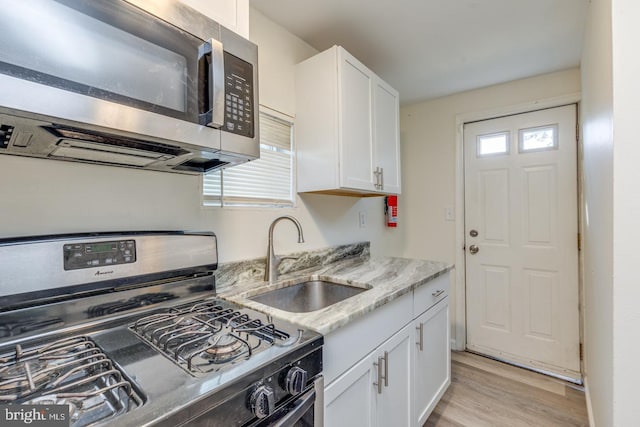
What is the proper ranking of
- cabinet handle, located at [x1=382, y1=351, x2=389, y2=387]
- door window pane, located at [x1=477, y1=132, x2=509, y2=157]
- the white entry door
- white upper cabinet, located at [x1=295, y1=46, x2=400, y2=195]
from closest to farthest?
cabinet handle, located at [x1=382, y1=351, x2=389, y2=387]
white upper cabinet, located at [x1=295, y1=46, x2=400, y2=195]
the white entry door
door window pane, located at [x1=477, y1=132, x2=509, y2=157]

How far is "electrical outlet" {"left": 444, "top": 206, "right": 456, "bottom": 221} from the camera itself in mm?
2793

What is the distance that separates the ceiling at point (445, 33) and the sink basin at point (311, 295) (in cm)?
145

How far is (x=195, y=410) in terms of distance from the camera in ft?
1.90

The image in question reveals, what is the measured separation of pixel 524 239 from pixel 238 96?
8.24ft

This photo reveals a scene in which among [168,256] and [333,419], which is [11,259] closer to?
[168,256]

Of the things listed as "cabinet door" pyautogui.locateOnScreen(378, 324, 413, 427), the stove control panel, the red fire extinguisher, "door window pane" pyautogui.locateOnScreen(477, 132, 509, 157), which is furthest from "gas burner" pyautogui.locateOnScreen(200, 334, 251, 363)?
"door window pane" pyautogui.locateOnScreen(477, 132, 509, 157)

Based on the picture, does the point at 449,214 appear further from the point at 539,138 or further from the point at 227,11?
the point at 227,11

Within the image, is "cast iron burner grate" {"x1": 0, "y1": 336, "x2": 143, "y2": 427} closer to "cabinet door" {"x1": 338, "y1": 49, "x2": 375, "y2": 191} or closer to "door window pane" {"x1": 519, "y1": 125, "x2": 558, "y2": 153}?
"cabinet door" {"x1": 338, "y1": 49, "x2": 375, "y2": 191}

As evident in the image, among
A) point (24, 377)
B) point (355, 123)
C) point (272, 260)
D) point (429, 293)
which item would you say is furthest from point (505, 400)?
point (24, 377)

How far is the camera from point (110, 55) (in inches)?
28.4

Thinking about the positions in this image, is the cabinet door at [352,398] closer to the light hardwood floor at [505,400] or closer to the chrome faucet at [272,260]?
the chrome faucet at [272,260]

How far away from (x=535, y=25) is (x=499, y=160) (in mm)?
1071

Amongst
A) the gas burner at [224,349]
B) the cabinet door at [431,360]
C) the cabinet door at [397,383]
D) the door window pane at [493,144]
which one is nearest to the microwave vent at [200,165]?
the gas burner at [224,349]

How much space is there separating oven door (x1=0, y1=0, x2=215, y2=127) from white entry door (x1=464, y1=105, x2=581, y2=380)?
2.47 meters
